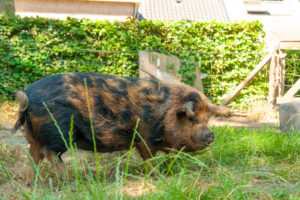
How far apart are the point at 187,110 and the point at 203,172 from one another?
58cm

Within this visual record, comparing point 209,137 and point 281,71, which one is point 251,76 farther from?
point 209,137

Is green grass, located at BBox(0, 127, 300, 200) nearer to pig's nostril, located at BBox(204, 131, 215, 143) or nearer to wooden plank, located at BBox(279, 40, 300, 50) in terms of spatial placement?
pig's nostril, located at BBox(204, 131, 215, 143)

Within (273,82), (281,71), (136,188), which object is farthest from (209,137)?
(281,71)

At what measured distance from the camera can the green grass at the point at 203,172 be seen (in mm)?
2125

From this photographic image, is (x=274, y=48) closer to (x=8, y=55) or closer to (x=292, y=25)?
(x=292, y=25)

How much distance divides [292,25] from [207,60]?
7.70 ft

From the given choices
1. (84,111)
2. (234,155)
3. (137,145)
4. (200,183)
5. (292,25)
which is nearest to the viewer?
(200,183)

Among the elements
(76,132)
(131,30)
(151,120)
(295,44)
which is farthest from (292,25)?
(76,132)

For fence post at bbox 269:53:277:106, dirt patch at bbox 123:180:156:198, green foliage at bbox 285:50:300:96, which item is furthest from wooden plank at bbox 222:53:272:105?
dirt patch at bbox 123:180:156:198

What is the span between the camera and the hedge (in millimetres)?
7355

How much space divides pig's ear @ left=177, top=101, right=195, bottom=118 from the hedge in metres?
4.78

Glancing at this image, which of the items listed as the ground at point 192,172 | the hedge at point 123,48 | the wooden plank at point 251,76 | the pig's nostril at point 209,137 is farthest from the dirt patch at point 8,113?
the wooden plank at point 251,76

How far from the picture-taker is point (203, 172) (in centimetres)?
277

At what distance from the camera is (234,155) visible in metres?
3.60
